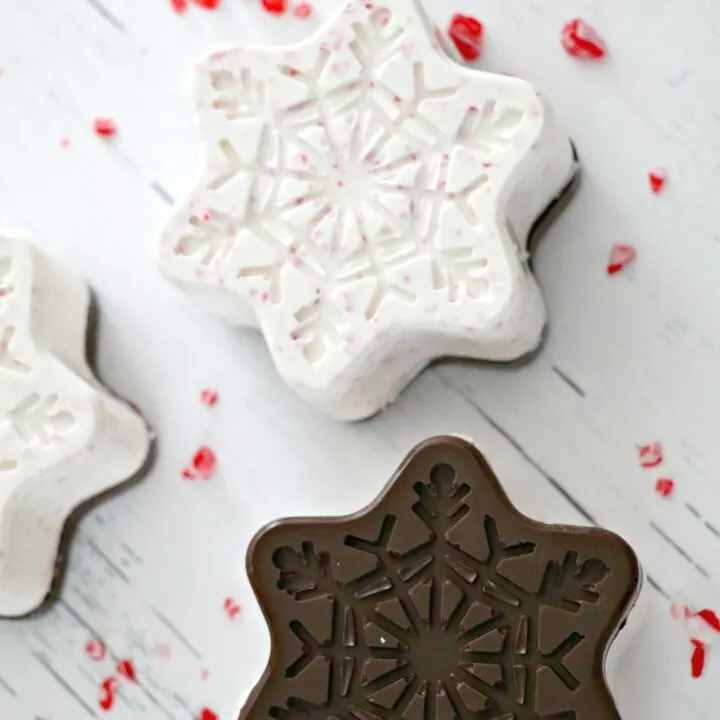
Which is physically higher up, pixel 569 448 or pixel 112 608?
pixel 569 448

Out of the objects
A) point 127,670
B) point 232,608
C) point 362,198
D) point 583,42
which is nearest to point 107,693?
point 127,670

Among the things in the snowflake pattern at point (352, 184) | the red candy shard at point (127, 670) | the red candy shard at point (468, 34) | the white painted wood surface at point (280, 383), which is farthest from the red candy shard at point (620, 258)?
the red candy shard at point (127, 670)

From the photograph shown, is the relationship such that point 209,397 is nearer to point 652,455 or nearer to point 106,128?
point 106,128

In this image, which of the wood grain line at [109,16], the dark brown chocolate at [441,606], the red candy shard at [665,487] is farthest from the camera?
the wood grain line at [109,16]

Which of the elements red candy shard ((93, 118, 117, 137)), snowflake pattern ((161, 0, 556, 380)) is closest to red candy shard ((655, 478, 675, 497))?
snowflake pattern ((161, 0, 556, 380))

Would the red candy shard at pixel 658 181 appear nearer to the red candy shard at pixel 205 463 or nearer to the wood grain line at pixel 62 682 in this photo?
the red candy shard at pixel 205 463

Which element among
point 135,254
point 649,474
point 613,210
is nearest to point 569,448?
point 649,474

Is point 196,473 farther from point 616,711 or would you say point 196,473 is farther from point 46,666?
point 616,711
